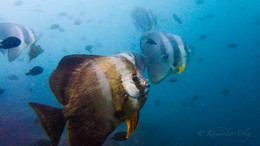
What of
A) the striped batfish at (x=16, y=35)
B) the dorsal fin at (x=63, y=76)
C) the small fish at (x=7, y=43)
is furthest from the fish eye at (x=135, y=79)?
the striped batfish at (x=16, y=35)

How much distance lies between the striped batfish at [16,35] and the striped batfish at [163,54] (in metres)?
2.87

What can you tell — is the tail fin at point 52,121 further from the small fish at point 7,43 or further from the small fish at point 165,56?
the small fish at point 7,43

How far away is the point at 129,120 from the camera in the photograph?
860 millimetres

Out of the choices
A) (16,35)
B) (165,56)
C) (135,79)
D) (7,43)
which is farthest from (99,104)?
(16,35)

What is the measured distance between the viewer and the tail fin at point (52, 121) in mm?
796

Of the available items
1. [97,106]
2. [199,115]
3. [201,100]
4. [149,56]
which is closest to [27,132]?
[149,56]

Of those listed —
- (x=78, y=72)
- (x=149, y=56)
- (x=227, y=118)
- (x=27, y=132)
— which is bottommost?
(x=227, y=118)

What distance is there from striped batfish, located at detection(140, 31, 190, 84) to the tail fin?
1582mm

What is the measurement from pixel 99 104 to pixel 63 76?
1.08ft

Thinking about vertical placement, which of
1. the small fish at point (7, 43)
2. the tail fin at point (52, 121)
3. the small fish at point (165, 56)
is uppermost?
the small fish at point (7, 43)

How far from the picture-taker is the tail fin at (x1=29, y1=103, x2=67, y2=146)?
80 centimetres

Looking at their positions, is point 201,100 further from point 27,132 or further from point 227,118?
point 27,132

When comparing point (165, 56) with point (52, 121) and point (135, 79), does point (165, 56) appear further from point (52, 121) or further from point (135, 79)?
point (52, 121)

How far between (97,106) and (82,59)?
13.1 inches
